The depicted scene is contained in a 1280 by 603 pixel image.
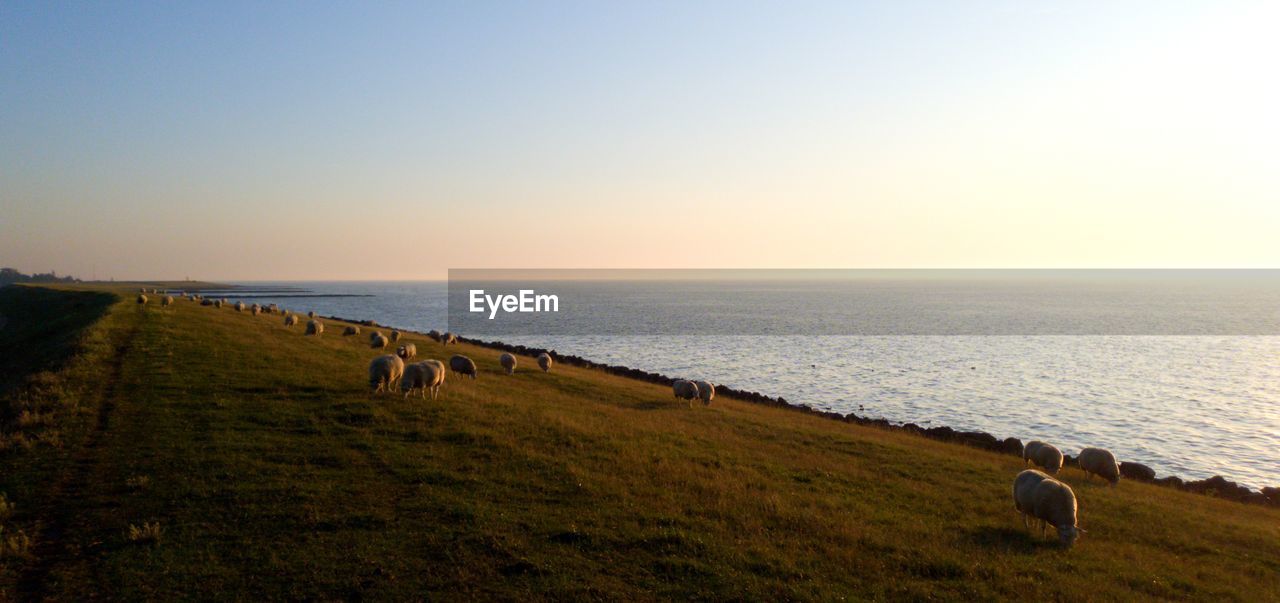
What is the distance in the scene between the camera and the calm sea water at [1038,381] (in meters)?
41.5

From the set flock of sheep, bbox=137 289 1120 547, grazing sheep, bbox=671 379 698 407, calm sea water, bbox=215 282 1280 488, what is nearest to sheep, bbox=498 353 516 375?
flock of sheep, bbox=137 289 1120 547

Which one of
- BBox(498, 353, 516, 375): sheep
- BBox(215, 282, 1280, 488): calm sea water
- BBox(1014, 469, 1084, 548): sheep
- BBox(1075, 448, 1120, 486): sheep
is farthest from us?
BBox(498, 353, 516, 375): sheep

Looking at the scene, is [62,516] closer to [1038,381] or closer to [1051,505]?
[1051,505]

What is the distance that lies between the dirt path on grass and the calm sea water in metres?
41.5

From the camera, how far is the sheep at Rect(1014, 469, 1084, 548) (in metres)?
16.1

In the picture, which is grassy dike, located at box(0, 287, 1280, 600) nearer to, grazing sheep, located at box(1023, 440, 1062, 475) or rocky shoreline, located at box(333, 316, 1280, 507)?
grazing sheep, located at box(1023, 440, 1062, 475)

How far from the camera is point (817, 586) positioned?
11656mm

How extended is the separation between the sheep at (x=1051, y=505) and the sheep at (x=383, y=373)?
68.5 ft

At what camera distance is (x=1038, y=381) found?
2480 inches

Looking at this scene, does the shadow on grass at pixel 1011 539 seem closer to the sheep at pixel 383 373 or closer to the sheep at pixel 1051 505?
the sheep at pixel 1051 505

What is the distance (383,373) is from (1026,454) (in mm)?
27229

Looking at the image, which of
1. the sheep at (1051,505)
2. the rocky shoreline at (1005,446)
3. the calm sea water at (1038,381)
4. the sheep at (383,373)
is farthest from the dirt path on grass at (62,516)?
the calm sea water at (1038,381)

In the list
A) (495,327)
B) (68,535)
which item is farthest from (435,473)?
(495,327)

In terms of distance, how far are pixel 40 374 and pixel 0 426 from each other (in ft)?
22.5
